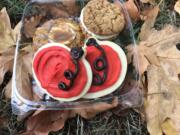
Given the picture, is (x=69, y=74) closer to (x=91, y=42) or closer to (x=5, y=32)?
(x=91, y=42)

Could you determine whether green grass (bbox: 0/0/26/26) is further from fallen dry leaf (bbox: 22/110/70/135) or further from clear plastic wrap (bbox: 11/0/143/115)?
fallen dry leaf (bbox: 22/110/70/135)

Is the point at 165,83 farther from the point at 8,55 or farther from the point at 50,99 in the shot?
the point at 8,55

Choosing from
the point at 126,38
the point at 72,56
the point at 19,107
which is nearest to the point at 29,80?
the point at 19,107

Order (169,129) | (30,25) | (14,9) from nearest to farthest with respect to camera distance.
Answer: (169,129)
(30,25)
(14,9)

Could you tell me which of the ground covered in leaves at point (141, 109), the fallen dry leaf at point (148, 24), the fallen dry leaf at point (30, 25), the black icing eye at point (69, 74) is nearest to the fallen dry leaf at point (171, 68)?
the ground covered in leaves at point (141, 109)

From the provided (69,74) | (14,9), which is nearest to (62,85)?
(69,74)
